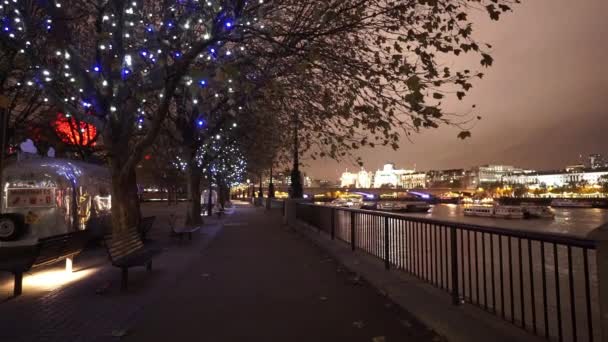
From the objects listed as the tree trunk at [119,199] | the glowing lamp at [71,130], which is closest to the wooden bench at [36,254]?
the tree trunk at [119,199]

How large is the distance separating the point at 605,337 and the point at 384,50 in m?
7.45

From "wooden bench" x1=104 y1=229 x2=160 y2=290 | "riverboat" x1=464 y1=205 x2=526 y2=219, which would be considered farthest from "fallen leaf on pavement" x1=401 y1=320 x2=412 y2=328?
"riverboat" x1=464 y1=205 x2=526 y2=219

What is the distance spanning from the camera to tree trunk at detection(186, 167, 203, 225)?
73.9ft

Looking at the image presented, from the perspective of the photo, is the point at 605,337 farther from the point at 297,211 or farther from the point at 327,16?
the point at 297,211

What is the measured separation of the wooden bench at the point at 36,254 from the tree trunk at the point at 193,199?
12.0 m

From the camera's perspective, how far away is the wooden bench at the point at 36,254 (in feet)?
25.3

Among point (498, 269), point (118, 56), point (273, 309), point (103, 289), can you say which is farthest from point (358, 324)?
point (118, 56)

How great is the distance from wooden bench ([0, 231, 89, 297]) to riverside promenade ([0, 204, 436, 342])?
45 cm

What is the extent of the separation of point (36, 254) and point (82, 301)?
124 centimetres

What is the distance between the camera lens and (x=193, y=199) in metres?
23.5

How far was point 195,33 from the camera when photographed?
43.3 ft

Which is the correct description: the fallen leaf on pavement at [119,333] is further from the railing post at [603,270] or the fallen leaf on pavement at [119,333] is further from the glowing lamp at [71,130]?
the glowing lamp at [71,130]

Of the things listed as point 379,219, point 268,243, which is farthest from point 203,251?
point 379,219

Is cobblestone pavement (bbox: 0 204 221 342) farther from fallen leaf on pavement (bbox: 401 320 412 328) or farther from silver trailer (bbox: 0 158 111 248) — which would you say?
fallen leaf on pavement (bbox: 401 320 412 328)
